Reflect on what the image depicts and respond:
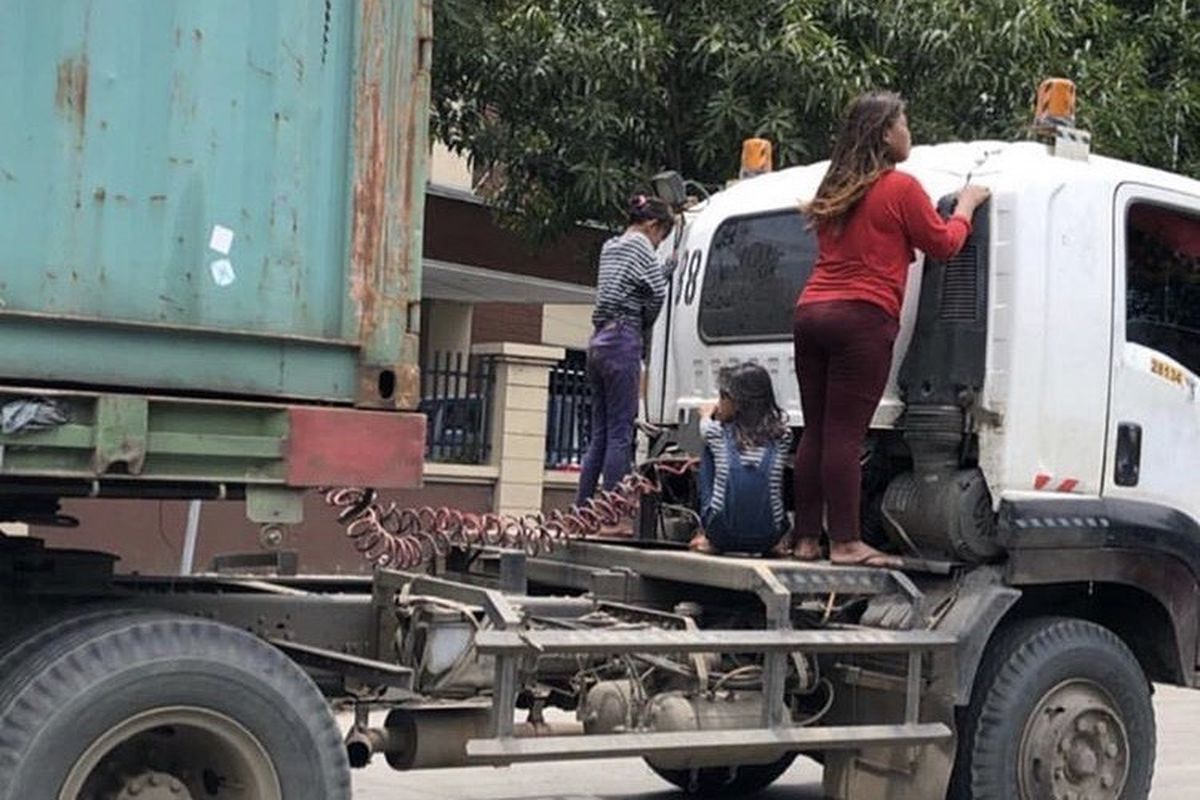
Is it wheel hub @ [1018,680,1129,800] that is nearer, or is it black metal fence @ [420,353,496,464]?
wheel hub @ [1018,680,1129,800]

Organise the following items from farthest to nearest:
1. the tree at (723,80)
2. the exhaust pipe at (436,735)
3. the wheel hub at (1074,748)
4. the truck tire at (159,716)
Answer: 1. the tree at (723,80)
2. the wheel hub at (1074,748)
3. the exhaust pipe at (436,735)
4. the truck tire at (159,716)

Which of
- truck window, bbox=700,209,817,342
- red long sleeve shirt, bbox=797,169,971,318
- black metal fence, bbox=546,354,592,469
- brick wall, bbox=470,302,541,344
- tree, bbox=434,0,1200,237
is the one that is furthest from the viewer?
brick wall, bbox=470,302,541,344

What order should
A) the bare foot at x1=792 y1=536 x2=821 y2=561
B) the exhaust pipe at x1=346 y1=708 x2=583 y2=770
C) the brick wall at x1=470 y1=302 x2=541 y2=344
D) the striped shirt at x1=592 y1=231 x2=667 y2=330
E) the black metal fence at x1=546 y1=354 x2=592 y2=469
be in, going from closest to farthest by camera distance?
the exhaust pipe at x1=346 y1=708 x2=583 y2=770 < the bare foot at x1=792 y1=536 x2=821 y2=561 < the striped shirt at x1=592 y1=231 x2=667 y2=330 < the black metal fence at x1=546 y1=354 x2=592 y2=469 < the brick wall at x1=470 y1=302 x2=541 y2=344

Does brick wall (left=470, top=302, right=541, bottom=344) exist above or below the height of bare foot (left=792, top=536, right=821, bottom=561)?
above

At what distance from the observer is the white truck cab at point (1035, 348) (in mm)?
6484

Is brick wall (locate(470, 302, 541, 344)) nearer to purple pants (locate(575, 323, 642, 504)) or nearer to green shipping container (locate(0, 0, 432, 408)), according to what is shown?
purple pants (locate(575, 323, 642, 504))

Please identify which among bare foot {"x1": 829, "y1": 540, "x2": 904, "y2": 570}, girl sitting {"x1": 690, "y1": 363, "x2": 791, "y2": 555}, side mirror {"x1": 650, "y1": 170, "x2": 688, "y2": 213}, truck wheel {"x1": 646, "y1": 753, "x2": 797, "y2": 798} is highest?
side mirror {"x1": 650, "y1": 170, "x2": 688, "y2": 213}

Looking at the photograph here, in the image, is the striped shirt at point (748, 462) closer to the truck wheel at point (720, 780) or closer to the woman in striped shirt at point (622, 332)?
the woman in striped shirt at point (622, 332)

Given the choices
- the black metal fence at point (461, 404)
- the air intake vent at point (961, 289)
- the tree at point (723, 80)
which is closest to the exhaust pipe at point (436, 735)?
the air intake vent at point (961, 289)

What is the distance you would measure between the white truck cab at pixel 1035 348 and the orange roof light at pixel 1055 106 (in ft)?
0.51

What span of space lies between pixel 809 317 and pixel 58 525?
2.75m

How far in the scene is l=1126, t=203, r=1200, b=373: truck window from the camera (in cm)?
689

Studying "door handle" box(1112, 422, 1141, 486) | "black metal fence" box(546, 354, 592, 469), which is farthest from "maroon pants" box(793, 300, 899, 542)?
"black metal fence" box(546, 354, 592, 469)

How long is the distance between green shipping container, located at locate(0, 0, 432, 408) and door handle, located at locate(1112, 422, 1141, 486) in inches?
116
